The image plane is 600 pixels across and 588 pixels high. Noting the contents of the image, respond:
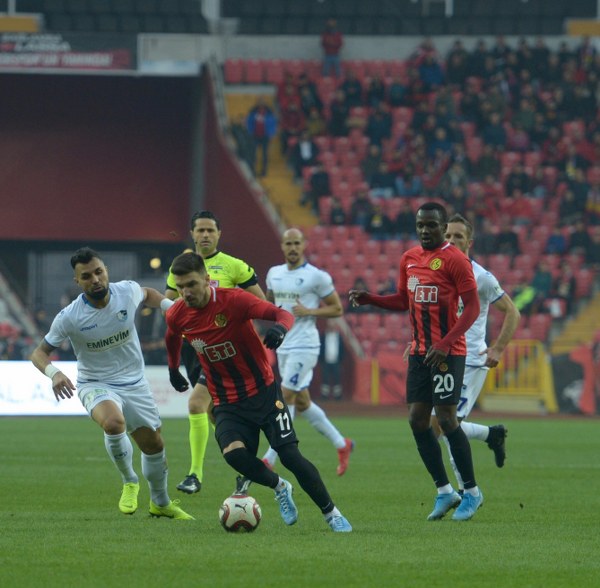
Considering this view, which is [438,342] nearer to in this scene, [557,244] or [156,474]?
[156,474]

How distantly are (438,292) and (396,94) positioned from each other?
81.4 ft

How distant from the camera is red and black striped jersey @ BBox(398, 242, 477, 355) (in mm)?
9039

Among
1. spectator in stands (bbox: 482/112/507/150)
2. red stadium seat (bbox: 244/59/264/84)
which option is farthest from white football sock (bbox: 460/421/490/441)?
red stadium seat (bbox: 244/59/264/84)

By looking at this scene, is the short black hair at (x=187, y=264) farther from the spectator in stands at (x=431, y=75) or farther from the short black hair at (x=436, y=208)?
the spectator in stands at (x=431, y=75)

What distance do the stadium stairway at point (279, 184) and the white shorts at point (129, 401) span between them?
73.3 ft

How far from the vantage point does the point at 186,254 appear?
26.2 ft

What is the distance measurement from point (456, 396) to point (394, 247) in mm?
21473

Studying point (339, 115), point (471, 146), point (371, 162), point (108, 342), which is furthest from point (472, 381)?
point (471, 146)

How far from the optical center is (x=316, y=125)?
33.1m

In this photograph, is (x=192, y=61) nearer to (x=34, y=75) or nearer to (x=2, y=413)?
(x=34, y=75)

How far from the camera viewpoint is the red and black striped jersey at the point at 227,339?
319 inches

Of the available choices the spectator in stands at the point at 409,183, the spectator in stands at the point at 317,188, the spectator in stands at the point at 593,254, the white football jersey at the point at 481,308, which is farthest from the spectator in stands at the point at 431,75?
the white football jersey at the point at 481,308

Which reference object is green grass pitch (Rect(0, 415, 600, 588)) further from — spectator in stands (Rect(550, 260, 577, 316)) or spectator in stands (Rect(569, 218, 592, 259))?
spectator in stands (Rect(569, 218, 592, 259))

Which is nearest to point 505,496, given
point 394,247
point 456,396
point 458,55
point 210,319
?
point 456,396
